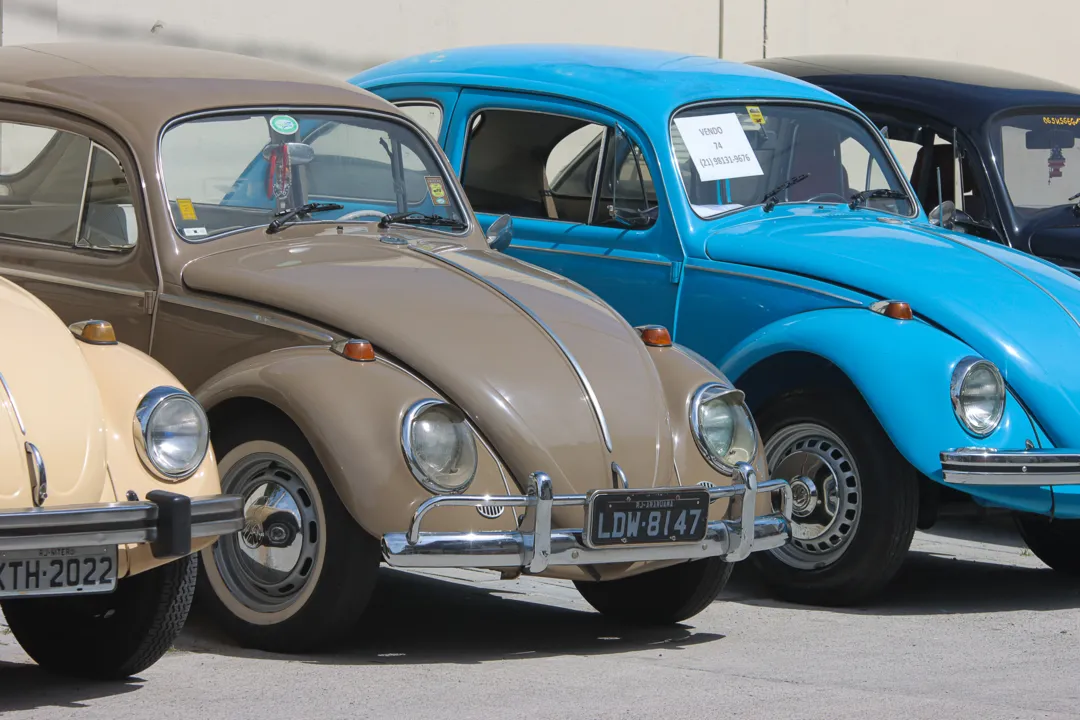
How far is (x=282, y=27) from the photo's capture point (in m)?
12.7

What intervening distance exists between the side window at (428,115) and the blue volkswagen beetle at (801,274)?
2 centimetres

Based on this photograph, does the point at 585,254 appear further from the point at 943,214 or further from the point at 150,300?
the point at 150,300

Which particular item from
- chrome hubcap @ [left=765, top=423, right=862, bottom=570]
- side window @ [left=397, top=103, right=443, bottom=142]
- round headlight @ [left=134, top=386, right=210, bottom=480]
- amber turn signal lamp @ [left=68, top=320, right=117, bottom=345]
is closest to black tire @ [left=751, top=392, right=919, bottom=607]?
chrome hubcap @ [left=765, top=423, right=862, bottom=570]

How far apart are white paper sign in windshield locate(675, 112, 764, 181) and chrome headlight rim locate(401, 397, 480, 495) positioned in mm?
2632

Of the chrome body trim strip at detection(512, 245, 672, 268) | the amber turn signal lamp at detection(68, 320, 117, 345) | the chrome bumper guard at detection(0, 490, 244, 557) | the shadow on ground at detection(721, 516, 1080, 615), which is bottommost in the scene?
the shadow on ground at detection(721, 516, 1080, 615)

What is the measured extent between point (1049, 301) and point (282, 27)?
7.05 meters

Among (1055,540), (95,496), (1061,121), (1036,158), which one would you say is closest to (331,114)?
(95,496)

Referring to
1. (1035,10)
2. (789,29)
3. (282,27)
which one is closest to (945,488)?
(282,27)

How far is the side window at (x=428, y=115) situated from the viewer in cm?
845

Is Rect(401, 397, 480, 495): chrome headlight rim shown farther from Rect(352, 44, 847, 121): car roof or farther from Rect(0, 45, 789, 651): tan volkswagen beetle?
Rect(352, 44, 847, 121): car roof

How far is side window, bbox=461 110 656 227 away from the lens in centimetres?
778

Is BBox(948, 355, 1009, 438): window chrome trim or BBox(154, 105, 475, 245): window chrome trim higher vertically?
BBox(154, 105, 475, 245): window chrome trim

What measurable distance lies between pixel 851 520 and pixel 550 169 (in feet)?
7.47

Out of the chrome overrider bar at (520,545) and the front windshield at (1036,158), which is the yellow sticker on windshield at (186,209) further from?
the front windshield at (1036,158)
